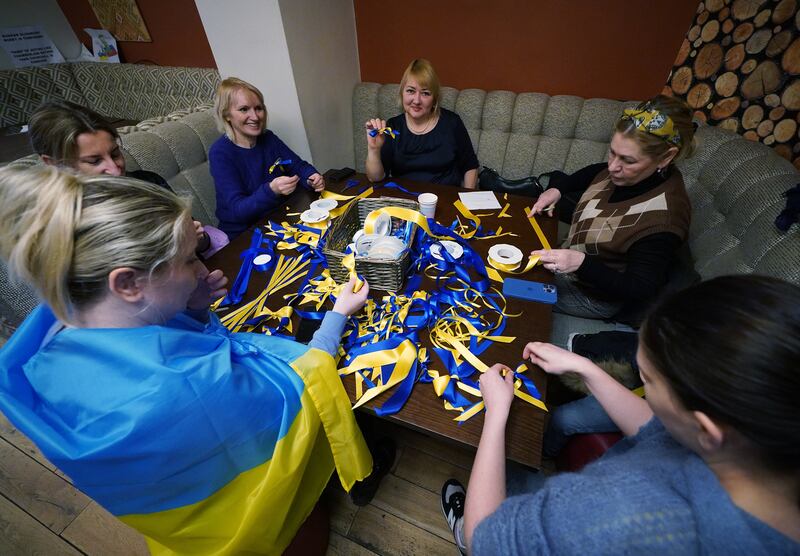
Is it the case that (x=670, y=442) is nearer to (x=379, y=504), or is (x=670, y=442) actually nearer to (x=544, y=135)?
(x=379, y=504)

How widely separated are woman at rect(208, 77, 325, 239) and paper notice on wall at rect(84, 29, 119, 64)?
3.31 m

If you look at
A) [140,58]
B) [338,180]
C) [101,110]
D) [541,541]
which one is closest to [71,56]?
[101,110]

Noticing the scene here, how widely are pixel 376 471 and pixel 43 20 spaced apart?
5955 mm

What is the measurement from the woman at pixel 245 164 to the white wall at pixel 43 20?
399 cm

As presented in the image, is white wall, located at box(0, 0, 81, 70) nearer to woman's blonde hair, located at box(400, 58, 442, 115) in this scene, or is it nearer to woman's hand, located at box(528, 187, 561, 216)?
woman's blonde hair, located at box(400, 58, 442, 115)

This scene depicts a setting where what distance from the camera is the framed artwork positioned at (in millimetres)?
3377

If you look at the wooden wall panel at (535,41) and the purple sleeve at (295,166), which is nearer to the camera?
the purple sleeve at (295,166)

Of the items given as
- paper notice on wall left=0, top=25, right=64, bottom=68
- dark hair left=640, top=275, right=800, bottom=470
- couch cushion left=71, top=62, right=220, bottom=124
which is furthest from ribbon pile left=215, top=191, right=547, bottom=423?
paper notice on wall left=0, top=25, right=64, bottom=68

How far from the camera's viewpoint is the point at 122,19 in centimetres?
349

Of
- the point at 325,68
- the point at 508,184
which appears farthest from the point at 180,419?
the point at 325,68

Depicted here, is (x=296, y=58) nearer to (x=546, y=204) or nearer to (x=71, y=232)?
(x=546, y=204)

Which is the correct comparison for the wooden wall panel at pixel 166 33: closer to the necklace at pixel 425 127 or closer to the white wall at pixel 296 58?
the white wall at pixel 296 58

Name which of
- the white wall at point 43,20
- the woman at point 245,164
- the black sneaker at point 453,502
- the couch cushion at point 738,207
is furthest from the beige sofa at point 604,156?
the white wall at point 43,20

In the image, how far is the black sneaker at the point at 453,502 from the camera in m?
1.25
